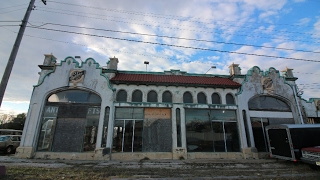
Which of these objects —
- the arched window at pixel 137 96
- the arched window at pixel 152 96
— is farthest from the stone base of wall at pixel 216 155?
the arched window at pixel 137 96

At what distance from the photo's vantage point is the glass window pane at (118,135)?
1269cm

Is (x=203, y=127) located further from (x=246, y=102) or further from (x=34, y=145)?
(x=34, y=145)

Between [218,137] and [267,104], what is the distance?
6.16 meters

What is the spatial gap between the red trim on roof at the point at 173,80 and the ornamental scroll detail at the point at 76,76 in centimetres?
263

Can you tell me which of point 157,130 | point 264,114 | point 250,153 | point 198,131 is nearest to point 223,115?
point 198,131

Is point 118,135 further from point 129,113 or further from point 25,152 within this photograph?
point 25,152

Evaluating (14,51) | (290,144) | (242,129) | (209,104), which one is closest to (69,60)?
(14,51)

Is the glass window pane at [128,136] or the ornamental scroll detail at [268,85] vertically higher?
the ornamental scroll detail at [268,85]

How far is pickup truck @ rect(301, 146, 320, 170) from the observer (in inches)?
359

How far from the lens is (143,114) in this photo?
1358 cm

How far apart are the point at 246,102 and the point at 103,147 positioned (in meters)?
13.0

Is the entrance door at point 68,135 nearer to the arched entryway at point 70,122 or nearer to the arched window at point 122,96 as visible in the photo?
the arched entryway at point 70,122

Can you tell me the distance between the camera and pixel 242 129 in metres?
13.8

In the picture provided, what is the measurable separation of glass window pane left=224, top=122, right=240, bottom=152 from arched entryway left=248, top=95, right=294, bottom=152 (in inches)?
65.1
